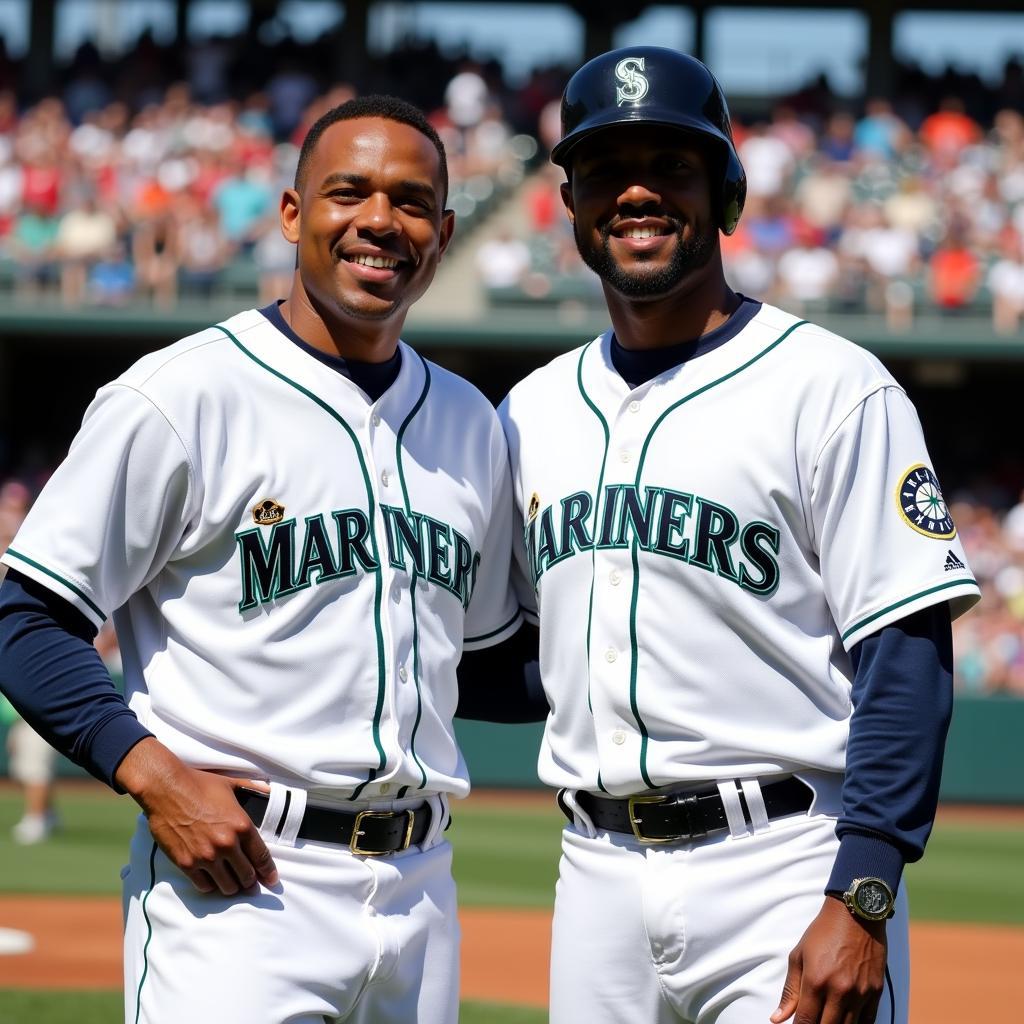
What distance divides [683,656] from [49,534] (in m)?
1.03

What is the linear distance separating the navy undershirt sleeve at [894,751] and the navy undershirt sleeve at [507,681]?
806 mm

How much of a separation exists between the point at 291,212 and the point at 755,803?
1.33 m

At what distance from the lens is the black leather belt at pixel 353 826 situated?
2.66m

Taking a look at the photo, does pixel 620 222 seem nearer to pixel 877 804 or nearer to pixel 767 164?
pixel 877 804

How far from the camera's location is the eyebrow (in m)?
2.90

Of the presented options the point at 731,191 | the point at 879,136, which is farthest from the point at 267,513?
the point at 879,136

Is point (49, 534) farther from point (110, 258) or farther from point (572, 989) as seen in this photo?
point (110, 258)

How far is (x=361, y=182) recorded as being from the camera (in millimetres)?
2898

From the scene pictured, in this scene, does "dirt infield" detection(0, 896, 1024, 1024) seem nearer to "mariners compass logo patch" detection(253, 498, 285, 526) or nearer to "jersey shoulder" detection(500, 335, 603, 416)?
"jersey shoulder" detection(500, 335, 603, 416)

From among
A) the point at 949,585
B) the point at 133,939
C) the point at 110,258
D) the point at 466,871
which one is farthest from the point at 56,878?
the point at 110,258

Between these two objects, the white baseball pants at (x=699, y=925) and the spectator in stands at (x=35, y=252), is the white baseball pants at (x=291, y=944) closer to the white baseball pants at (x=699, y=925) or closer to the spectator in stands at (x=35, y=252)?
the white baseball pants at (x=699, y=925)

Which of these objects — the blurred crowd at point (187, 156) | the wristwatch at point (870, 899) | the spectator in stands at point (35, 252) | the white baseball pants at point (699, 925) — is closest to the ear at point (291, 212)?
the white baseball pants at point (699, 925)

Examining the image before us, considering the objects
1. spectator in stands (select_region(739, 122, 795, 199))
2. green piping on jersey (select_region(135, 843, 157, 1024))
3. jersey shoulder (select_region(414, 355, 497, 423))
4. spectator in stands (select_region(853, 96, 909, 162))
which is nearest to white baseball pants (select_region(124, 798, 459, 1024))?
green piping on jersey (select_region(135, 843, 157, 1024))

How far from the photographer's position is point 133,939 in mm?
2664
